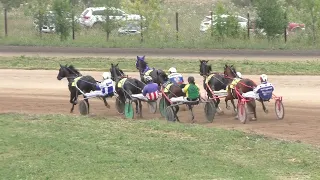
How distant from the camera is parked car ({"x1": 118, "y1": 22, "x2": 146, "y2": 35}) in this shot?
45.6 meters

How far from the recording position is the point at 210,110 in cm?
2136

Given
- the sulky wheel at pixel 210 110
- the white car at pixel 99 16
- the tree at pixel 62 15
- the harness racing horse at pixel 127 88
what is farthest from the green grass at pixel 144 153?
the tree at pixel 62 15

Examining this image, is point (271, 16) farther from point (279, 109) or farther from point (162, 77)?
point (279, 109)

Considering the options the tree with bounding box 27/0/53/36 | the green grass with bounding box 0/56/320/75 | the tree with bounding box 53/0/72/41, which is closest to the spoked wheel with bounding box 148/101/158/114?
the green grass with bounding box 0/56/320/75

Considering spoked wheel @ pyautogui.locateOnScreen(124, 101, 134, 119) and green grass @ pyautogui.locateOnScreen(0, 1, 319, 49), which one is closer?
spoked wheel @ pyautogui.locateOnScreen(124, 101, 134, 119)

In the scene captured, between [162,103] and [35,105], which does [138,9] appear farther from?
[162,103]

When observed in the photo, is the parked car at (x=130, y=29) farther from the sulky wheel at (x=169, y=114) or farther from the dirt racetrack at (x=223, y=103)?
the sulky wheel at (x=169, y=114)

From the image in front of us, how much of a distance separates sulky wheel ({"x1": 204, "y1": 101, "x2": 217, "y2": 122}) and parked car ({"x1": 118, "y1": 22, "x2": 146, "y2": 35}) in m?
24.0

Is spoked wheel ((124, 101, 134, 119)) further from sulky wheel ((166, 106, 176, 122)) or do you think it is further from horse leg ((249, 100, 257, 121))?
horse leg ((249, 100, 257, 121))

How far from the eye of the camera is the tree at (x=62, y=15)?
4520 cm

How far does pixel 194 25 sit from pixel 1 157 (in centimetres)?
3945

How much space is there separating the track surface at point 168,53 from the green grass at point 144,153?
1992 centimetres

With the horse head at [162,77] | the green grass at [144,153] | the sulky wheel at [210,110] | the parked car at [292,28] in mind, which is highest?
the parked car at [292,28]

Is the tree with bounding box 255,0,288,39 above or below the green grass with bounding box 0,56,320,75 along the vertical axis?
above
